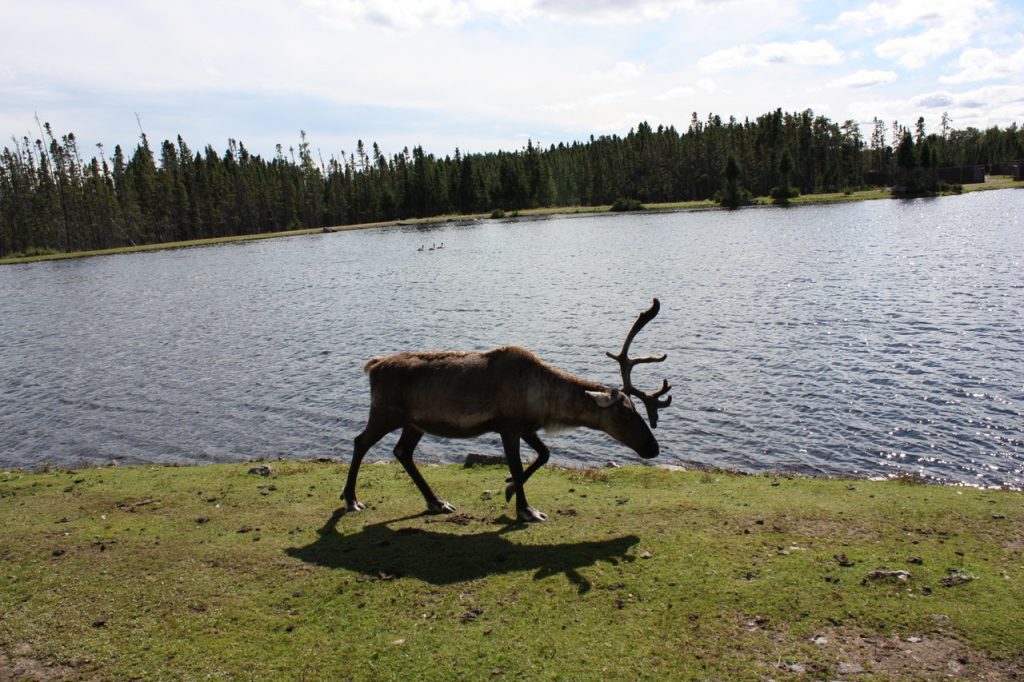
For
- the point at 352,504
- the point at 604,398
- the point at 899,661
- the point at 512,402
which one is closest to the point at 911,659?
the point at 899,661

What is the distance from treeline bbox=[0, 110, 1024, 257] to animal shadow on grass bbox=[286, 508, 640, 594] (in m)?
139

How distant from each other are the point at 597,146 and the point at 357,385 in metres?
176

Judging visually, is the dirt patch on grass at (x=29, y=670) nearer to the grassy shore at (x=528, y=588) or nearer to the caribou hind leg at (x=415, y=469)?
the grassy shore at (x=528, y=588)

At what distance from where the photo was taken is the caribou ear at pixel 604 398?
410 inches

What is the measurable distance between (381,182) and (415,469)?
182938mm

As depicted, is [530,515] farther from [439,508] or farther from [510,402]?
[510,402]

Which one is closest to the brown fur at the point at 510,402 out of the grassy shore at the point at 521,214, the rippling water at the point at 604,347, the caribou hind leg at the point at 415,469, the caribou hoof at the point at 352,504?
the caribou hind leg at the point at 415,469

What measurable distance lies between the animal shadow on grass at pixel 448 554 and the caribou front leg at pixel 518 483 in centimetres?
29

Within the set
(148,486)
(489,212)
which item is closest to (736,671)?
(148,486)

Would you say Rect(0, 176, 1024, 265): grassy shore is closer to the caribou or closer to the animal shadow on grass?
the caribou

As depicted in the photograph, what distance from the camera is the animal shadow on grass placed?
8.59 meters

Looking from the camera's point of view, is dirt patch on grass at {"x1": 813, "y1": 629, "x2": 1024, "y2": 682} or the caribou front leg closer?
dirt patch on grass at {"x1": 813, "y1": 629, "x2": 1024, "y2": 682}

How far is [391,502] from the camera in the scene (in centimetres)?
1183

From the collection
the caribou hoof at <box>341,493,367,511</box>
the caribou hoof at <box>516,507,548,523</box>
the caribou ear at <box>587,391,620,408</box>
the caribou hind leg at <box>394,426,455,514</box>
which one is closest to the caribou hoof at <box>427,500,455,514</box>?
the caribou hind leg at <box>394,426,455,514</box>
